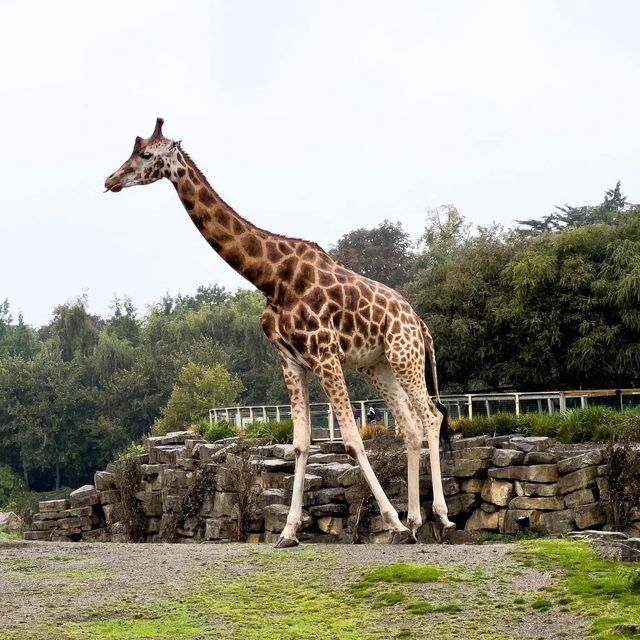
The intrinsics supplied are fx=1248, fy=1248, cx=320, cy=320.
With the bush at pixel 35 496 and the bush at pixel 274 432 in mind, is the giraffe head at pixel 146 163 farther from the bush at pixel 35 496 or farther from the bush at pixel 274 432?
the bush at pixel 35 496

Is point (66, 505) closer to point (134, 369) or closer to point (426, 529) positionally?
point (426, 529)

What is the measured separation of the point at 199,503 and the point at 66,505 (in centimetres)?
765

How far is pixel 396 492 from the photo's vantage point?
2497 centimetres

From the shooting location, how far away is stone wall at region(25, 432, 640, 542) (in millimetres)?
22828

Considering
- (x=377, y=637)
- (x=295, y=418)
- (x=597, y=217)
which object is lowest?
(x=377, y=637)

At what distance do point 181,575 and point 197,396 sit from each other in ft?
173

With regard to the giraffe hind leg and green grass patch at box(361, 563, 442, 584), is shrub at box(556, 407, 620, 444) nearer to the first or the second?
the giraffe hind leg

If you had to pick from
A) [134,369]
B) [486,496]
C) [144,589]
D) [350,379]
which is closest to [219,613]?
[144,589]

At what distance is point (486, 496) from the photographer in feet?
80.5

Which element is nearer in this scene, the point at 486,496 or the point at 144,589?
the point at 144,589

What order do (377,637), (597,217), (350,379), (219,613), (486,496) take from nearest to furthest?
(377,637)
(219,613)
(486,496)
(350,379)
(597,217)

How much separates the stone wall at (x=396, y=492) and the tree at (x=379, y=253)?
4844 cm

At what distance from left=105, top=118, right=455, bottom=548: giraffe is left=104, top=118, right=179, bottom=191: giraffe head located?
13mm

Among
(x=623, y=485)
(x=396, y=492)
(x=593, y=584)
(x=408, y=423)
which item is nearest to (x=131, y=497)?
(x=396, y=492)
